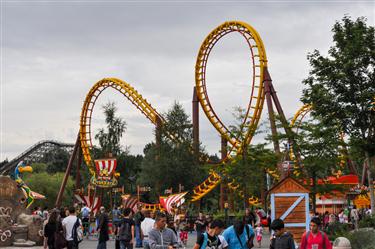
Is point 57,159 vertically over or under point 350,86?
over

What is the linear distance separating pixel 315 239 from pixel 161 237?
2.18 m

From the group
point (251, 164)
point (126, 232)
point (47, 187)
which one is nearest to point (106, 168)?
point (251, 164)

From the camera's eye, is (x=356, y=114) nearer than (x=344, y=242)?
No

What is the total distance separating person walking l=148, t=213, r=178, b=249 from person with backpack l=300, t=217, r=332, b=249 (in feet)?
6.22

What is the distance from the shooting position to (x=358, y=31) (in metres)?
21.0

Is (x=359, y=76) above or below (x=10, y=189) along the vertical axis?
above

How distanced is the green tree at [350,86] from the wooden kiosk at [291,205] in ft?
14.5

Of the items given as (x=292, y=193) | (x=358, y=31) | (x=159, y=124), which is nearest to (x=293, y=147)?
(x=358, y=31)

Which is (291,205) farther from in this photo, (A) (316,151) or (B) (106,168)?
(B) (106,168)

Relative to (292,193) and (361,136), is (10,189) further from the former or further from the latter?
(361,136)

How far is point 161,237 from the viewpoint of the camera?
27.2 ft

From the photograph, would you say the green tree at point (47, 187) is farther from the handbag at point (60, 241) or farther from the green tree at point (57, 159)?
the handbag at point (60, 241)

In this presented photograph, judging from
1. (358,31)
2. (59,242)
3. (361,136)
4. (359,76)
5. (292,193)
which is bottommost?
(59,242)

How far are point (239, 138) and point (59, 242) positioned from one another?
22.4 meters
